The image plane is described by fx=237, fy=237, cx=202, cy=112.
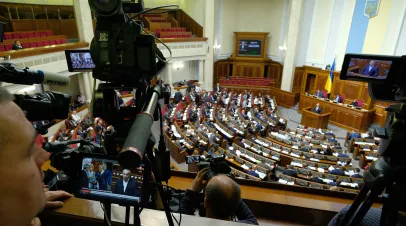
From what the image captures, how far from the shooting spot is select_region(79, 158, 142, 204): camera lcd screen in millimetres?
1112

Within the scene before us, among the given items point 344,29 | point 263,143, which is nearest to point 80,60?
point 263,143

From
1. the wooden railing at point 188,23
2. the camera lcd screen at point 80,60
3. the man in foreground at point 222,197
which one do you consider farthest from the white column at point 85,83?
the man in foreground at point 222,197

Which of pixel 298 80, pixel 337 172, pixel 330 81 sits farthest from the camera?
pixel 298 80

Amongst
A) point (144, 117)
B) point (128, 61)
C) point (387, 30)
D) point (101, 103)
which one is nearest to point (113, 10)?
point (128, 61)

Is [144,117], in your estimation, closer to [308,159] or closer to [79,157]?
[79,157]

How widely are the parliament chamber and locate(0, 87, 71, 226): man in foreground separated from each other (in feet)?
1.50

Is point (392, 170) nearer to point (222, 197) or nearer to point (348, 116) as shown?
point (222, 197)

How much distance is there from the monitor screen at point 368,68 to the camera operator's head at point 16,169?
4.65 feet

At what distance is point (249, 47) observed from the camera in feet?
55.4

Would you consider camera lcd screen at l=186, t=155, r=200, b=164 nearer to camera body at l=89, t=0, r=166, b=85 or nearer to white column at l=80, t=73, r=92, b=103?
camera body at l=89, t=0, r=166, b=85

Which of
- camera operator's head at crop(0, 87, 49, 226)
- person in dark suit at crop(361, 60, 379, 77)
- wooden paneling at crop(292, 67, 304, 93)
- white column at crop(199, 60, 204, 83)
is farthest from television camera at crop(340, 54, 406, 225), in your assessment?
wooden paneling at crop(292, 67, 304, 93)

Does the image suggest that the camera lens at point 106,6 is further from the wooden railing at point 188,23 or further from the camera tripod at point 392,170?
the wooden railing at point 188,23

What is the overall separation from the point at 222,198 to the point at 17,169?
122cm

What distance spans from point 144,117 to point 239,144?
25.2 ft
